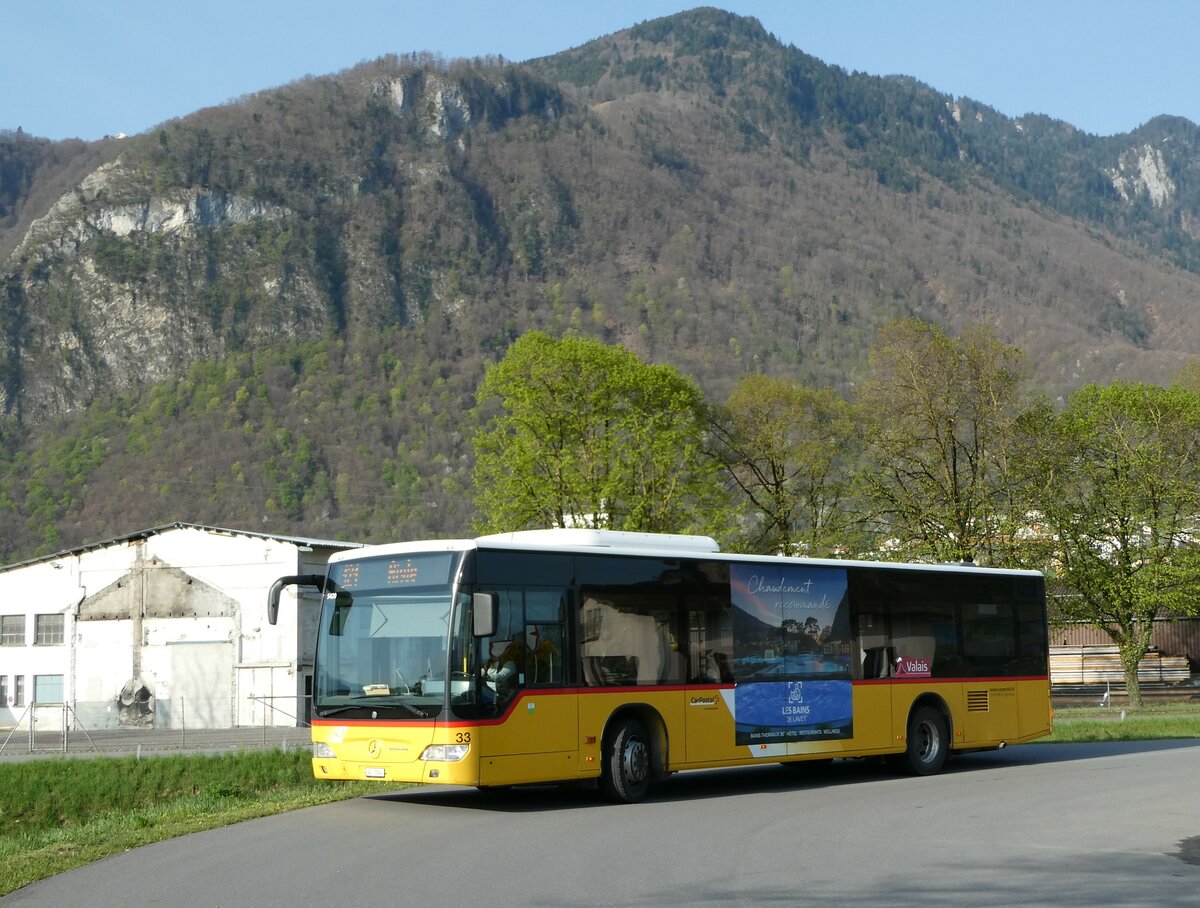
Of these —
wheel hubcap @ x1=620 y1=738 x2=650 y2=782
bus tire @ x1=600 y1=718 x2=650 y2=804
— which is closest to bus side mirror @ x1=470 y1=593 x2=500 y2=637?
bus tire @ x1=600 y1=718 x2=650 y2=804

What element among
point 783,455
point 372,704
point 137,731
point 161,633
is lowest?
point 137,731

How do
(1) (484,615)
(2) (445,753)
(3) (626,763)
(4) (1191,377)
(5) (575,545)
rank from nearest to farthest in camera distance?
1. (1) (484,615)
2. (2) (445,753)
3. (3) (626,763)
4. (5) (575,545)
5. (4) (1191,377)

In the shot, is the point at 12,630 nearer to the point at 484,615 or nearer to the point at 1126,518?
the point at 1126,518

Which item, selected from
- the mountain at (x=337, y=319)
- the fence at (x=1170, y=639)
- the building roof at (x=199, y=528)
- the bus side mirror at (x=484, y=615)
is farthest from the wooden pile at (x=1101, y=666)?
the mountain at (x=337, y=319)

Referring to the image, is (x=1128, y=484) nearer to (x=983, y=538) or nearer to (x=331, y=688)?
(x=983, y=538)

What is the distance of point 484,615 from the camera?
1566 cm

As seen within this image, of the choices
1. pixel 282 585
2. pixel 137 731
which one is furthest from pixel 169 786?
pixel 137 731

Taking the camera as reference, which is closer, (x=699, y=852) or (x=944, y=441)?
(x=699, y=852)

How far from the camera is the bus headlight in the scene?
51.8ft

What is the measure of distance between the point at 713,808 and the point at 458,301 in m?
167

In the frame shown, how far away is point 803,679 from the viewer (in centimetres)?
1969

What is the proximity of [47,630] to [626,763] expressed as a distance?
1779 inches

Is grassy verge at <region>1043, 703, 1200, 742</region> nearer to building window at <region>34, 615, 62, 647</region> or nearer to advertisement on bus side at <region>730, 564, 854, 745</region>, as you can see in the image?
advertisement on bus side at <region>730, 564, 854, 745</region>

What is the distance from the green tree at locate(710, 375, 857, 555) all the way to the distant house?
15.5 meters
